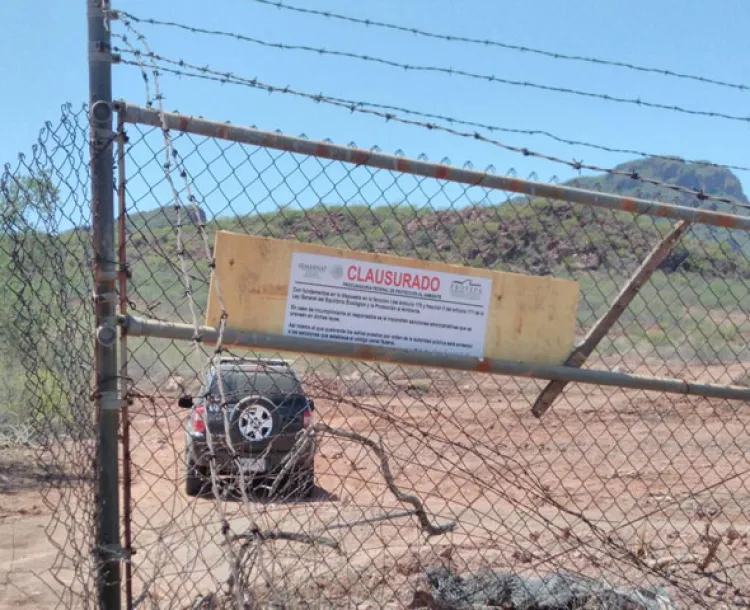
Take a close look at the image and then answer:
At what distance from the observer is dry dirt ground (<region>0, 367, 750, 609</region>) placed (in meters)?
3.90

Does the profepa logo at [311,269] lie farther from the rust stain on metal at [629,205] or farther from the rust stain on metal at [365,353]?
the rust stain on metal at [629,205]

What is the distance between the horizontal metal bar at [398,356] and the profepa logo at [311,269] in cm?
24

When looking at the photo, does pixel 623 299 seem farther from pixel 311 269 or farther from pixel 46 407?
pixel 46 407

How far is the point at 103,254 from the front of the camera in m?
3.18

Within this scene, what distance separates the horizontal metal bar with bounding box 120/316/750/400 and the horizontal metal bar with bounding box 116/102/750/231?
69cm

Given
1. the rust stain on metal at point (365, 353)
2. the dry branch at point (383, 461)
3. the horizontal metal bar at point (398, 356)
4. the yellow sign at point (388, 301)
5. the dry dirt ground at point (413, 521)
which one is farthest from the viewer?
the dry dirt ground at point (413, 521)

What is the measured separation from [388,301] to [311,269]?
0.32 meters

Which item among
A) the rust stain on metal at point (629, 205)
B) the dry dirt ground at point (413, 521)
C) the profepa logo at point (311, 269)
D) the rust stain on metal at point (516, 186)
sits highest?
the rust stain on metal at point (516, 186)

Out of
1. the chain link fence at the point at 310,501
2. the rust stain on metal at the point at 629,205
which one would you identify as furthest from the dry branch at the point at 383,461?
the rust stain on metal at the point at 629,205

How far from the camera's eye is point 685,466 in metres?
12.4

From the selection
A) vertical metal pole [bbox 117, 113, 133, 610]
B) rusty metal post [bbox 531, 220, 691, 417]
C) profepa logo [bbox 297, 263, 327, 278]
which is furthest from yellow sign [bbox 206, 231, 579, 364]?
vertical metal pole [bbox 117, 113, 133, 610]

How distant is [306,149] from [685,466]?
34.0 feet

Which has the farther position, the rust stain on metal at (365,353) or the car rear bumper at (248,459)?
the rust stain on metal at (365,353)

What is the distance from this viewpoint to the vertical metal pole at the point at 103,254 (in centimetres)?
317
